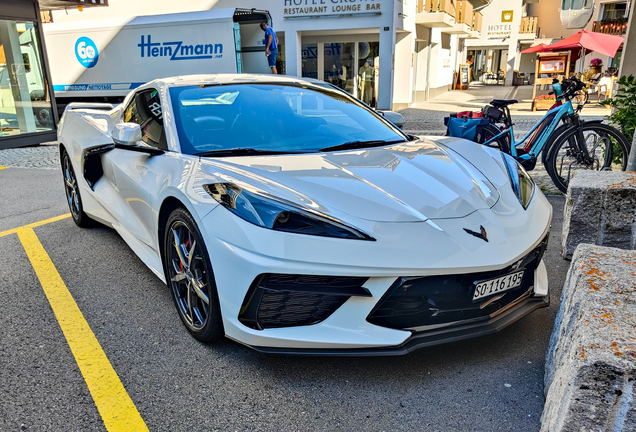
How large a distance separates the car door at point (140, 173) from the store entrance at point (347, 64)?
14.3m

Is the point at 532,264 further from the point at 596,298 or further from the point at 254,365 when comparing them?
the point at 254,365

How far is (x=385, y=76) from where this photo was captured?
634 inches

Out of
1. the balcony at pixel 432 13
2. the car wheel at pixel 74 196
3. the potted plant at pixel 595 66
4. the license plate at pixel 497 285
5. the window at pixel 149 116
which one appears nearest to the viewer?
the license plate at pixel 497 285

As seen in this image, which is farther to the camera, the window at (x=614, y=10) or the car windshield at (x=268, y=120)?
the window at (x=614, y=10)

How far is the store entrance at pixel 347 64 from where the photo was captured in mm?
17328

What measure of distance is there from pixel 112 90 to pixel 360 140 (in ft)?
44.4

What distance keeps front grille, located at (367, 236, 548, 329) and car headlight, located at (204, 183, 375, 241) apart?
26 centimetres

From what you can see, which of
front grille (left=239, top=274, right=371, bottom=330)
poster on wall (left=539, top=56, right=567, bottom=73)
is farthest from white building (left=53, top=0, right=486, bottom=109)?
front grille (left=239, top=274, right=371, bottom=330)

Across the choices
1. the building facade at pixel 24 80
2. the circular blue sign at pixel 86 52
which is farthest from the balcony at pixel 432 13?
the building facade at pixel 24 80

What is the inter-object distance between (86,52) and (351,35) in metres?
8.33

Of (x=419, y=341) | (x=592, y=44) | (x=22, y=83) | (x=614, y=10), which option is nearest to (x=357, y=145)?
(x=419, y=341)

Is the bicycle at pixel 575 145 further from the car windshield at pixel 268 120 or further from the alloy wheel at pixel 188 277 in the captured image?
the alloy wheel at pixel 188 277

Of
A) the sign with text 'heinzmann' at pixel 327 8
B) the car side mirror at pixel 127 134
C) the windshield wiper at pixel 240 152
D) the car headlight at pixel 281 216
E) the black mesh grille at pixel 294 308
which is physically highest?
the sign with text 'heinzmann' at pixel 327 8

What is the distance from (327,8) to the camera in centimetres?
1595
